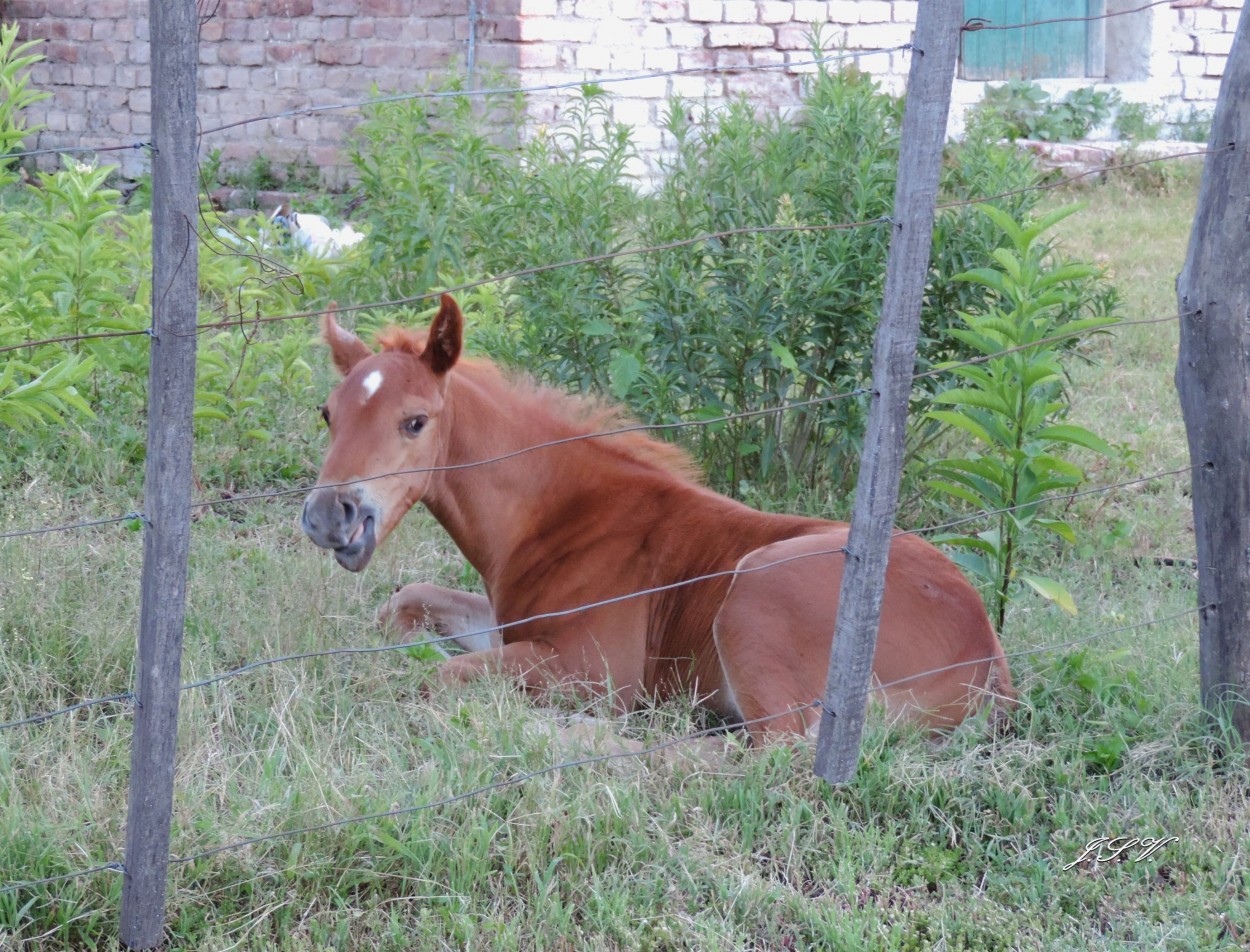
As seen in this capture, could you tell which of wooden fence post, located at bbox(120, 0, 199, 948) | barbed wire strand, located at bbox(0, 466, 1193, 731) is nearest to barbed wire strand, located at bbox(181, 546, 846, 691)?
barbed wire strand, located at bbox(0, 466, 1193, 731)

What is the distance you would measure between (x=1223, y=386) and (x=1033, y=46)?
34.5 ft

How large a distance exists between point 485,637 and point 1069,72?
11.0 meters

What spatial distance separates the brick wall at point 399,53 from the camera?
9.40m

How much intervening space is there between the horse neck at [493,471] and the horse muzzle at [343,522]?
0.41 metres

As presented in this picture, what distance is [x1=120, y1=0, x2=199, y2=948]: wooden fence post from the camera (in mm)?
2461

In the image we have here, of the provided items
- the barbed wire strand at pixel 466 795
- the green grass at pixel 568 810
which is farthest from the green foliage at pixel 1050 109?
the barbed wire strand at pixel 466 795

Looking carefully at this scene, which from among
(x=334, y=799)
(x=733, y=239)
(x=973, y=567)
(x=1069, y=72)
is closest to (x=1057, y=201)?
(x=1069, y=72)

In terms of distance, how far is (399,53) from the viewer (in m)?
9.77

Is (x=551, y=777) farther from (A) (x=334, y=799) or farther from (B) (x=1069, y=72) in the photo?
(B) (x=1069, y=72)

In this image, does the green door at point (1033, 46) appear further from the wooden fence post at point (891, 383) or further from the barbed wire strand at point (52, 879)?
the barbed wire strand at point (52, 879)

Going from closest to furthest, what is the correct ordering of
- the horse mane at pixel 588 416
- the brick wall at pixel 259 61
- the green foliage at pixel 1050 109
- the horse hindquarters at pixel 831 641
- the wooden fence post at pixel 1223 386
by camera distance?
the wooden fence post at pixel 1223 386 < the horse hindquarters at pixel 831 641 < the horse mane at pixel 588 416 < the brick wall at pixel 259 61 < the green foliage at pixel 1050 109

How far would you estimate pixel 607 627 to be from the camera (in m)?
4.18

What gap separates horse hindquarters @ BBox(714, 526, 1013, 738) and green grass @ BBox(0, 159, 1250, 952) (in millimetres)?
145

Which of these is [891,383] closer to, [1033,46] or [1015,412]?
[1015,412]
